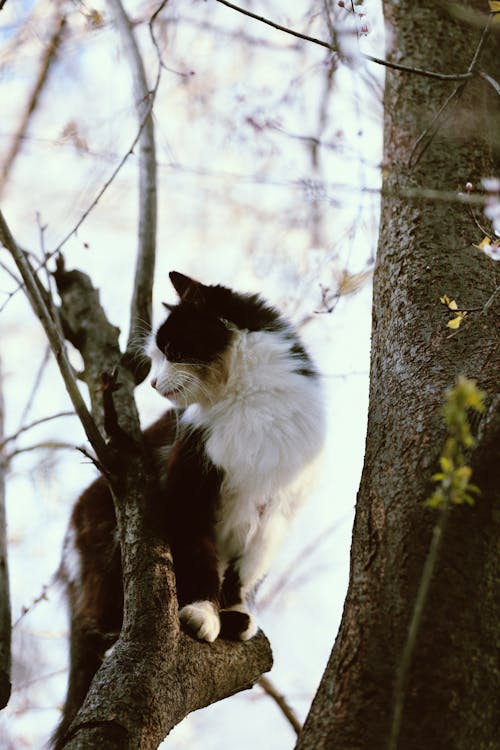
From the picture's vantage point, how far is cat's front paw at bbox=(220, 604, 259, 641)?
2422 millimetres

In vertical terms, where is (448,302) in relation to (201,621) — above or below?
above

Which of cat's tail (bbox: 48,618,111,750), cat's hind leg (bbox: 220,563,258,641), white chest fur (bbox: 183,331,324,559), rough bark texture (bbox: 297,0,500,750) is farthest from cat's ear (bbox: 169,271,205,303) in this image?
cat's tail (bbox: 48,618,111,750)

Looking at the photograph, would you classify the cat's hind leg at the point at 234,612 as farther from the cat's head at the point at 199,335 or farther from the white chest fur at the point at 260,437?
the cat's head at the point at 199,335

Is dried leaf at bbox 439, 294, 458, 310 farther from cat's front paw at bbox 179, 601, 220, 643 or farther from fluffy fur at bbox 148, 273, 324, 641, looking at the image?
cat's front paw at bbox 179, 601, 220, 643

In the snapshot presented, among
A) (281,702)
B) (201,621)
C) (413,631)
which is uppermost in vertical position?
(413,631)

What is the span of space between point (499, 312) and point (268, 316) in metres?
1.22

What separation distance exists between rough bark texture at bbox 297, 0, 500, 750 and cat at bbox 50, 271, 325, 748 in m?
A: 0.59

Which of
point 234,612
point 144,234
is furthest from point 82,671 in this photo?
point 144,234

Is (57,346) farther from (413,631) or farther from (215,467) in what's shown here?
(413,631)

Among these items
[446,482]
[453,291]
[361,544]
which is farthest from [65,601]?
[446,482]

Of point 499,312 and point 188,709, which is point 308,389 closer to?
point 499,312

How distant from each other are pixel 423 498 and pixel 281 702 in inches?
72.8

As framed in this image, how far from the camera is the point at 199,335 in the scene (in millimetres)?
2912

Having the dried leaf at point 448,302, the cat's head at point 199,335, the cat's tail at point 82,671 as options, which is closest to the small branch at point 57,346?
the cat's head at point 199,335
